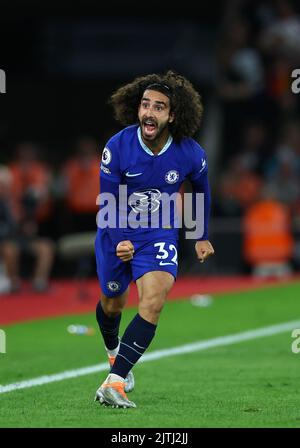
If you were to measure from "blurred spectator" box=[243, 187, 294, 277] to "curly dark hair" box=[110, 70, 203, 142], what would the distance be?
11.7 m

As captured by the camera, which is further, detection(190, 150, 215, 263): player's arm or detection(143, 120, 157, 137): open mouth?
detection(190, 150, 215, 263): player's arm

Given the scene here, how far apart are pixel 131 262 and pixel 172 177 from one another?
25.1 inches

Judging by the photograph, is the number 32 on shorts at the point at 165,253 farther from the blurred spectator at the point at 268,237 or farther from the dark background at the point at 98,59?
the dark background at the point at 98,59

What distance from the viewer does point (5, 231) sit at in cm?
1822

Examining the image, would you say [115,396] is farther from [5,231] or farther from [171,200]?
[5,231]

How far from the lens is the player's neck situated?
8844 mm

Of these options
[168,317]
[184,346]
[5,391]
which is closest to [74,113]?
[168,317]

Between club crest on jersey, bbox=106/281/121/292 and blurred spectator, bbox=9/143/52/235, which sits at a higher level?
club crest on jersey, bbox=106/281/121/292

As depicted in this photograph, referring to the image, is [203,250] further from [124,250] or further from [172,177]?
[124,250]

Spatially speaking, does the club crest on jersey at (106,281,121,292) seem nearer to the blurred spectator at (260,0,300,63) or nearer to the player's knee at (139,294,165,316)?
the player's knee at (139,294,165,316)

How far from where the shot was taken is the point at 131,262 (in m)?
8.84

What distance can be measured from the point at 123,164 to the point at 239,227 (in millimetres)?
12458

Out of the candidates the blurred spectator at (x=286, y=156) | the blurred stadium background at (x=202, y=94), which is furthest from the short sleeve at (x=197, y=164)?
the blurred spectator at (x=286, y=156)

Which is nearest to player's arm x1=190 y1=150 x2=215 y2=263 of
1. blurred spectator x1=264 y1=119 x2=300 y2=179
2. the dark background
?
blurred spectator x1=264 y1=119 x2=300 y2=179
